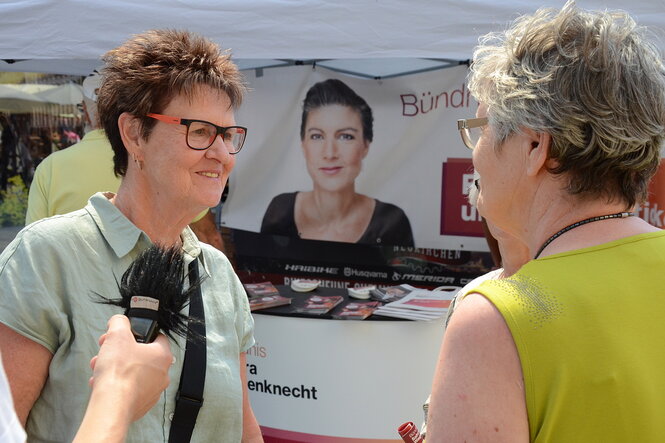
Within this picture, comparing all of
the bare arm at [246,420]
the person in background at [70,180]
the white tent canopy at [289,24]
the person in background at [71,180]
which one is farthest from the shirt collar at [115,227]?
the white tent canopy at [289,24]

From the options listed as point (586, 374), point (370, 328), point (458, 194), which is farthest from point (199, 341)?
point (458, 194)

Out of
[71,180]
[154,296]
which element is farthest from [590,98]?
[71,180]

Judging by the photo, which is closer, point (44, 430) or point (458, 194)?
point (44, 430)

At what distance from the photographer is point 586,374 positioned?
0.99m

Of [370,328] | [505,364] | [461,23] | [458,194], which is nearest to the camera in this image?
[505,364]

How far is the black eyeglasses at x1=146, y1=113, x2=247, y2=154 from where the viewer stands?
1.82m

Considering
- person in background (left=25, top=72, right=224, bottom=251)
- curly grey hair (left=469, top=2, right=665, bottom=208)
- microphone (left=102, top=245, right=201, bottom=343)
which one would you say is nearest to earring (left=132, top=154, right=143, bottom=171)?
microphone (left=102, top=245, right=201, bottom=343)

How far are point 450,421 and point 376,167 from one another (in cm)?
394

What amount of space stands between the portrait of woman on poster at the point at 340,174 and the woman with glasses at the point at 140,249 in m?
2.86

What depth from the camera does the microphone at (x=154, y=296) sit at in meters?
1.12

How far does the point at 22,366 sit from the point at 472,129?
1.05 m

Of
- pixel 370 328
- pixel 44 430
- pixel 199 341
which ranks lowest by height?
pixel 370 328

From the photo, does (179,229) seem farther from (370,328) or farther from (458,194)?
(458,194)

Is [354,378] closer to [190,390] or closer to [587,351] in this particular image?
[190,390]
